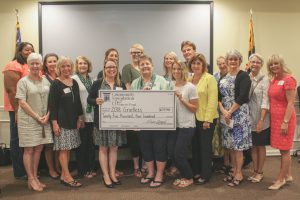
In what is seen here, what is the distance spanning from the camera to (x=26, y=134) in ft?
11.3

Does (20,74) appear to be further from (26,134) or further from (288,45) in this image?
(288,45)

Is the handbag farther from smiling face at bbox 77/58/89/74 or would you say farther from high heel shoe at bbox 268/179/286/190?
high heel shoe at bbox 268/179/286/190

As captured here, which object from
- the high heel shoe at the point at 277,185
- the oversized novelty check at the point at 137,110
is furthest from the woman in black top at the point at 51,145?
the high heel shoe at the point at 277,185

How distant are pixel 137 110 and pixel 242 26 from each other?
2.42 meters

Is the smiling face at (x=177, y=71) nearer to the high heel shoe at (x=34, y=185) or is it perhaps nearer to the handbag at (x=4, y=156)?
the high heel shoe at (x=34, y=185)

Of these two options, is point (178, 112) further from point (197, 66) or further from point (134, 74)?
point (134, 74)

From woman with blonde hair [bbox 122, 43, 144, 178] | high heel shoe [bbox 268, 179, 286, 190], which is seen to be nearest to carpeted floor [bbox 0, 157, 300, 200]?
high heel shoe [bbox 268, 179, 286, 190]

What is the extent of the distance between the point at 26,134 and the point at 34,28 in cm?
201

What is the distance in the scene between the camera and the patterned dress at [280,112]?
345cm

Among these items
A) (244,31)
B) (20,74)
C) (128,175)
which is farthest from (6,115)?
(244,31)

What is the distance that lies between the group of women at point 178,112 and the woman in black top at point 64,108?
0.03 feet

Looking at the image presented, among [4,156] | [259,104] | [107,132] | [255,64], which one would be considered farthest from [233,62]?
[4,156]

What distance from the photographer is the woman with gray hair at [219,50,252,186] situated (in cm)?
347

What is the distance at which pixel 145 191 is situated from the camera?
3562 millimetres
